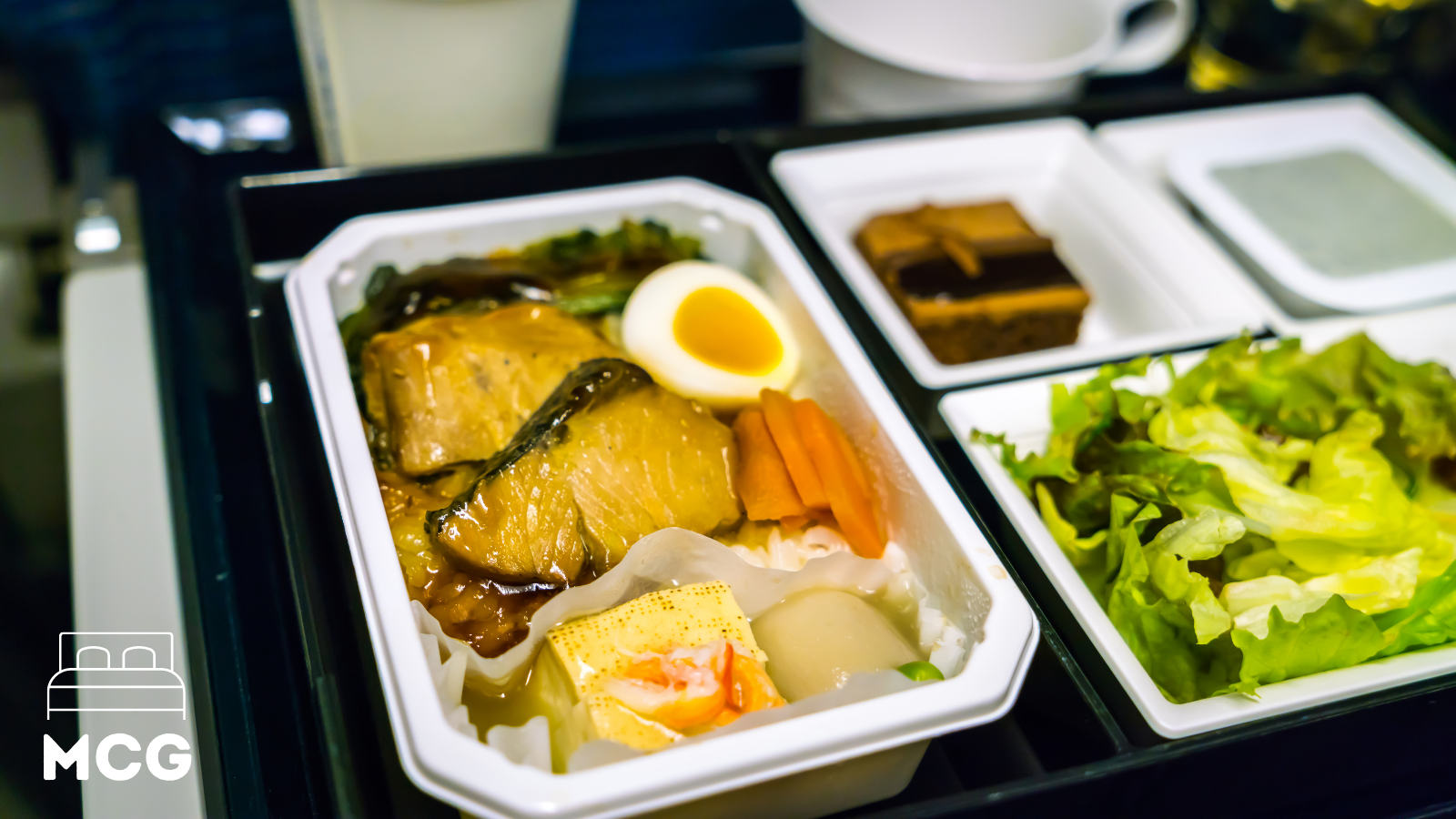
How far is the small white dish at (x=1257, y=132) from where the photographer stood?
1934mm

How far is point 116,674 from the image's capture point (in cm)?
116

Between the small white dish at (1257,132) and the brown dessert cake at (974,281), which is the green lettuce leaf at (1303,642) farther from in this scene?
the small white dish at (1257,132)

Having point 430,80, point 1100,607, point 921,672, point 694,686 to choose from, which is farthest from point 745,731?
point 430,80

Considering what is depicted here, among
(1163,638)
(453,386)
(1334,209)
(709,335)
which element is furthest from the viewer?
(1334,209)

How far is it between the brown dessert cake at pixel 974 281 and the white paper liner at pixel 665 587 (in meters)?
0.52

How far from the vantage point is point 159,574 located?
4.09 ft

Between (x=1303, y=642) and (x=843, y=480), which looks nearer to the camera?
(x=1303, y=642)

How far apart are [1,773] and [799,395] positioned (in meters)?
1.03

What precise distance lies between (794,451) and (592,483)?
0.24m

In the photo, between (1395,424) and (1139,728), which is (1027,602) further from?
(1395,424)

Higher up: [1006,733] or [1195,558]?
[1195,558]

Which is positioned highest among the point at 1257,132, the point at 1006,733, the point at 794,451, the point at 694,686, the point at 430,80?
the point at 430,80

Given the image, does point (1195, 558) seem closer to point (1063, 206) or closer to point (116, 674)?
point (1063, 206)

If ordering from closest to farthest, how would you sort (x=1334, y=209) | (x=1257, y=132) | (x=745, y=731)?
(x=745, y=731) < (x=1334, y=209) < (x=1257, y=132)
